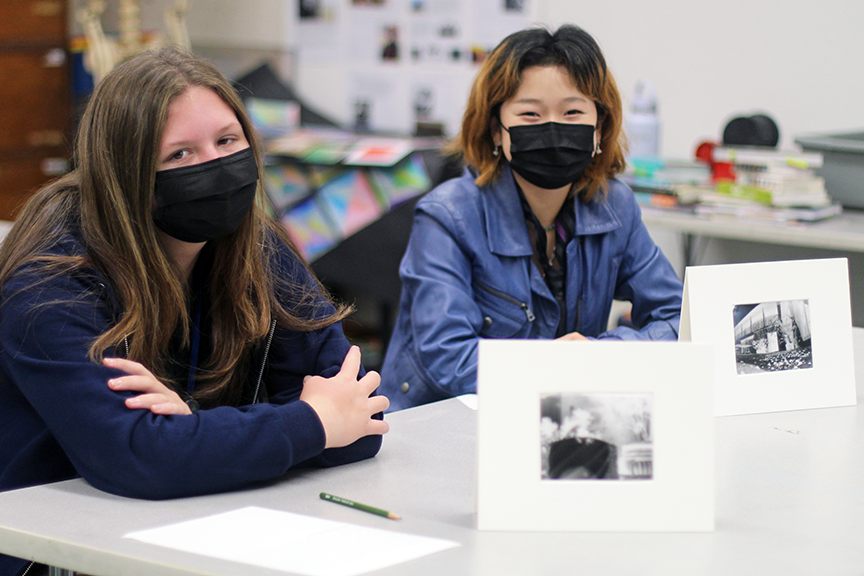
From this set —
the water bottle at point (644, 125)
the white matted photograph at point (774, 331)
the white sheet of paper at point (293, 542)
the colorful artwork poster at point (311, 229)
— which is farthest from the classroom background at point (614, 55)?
the white sheet of paper at point (293, 542)

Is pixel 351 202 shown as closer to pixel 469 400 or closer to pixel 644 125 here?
pixel 644 125

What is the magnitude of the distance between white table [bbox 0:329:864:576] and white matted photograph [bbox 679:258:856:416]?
0.09 metres

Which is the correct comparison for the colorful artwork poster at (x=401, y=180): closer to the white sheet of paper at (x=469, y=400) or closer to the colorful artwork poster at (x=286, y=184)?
the colorful artwork poster at (x=286, y=184)

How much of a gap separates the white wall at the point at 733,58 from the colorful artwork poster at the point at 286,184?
1.15 m

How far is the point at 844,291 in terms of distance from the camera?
53.6 inches

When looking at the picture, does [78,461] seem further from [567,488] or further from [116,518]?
[567,488]

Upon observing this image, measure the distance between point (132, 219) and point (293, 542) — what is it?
0.51 metres

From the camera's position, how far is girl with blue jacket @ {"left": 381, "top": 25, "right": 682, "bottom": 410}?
5.64ft

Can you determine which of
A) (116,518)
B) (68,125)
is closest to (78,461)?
(116,518)

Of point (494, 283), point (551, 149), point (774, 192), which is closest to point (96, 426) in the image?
point (494, 283)

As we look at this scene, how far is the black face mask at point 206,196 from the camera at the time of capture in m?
1.21

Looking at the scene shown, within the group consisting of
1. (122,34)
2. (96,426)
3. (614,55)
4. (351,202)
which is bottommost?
(96,426)

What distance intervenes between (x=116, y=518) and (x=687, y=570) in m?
0.57

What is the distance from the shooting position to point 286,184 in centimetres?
350
